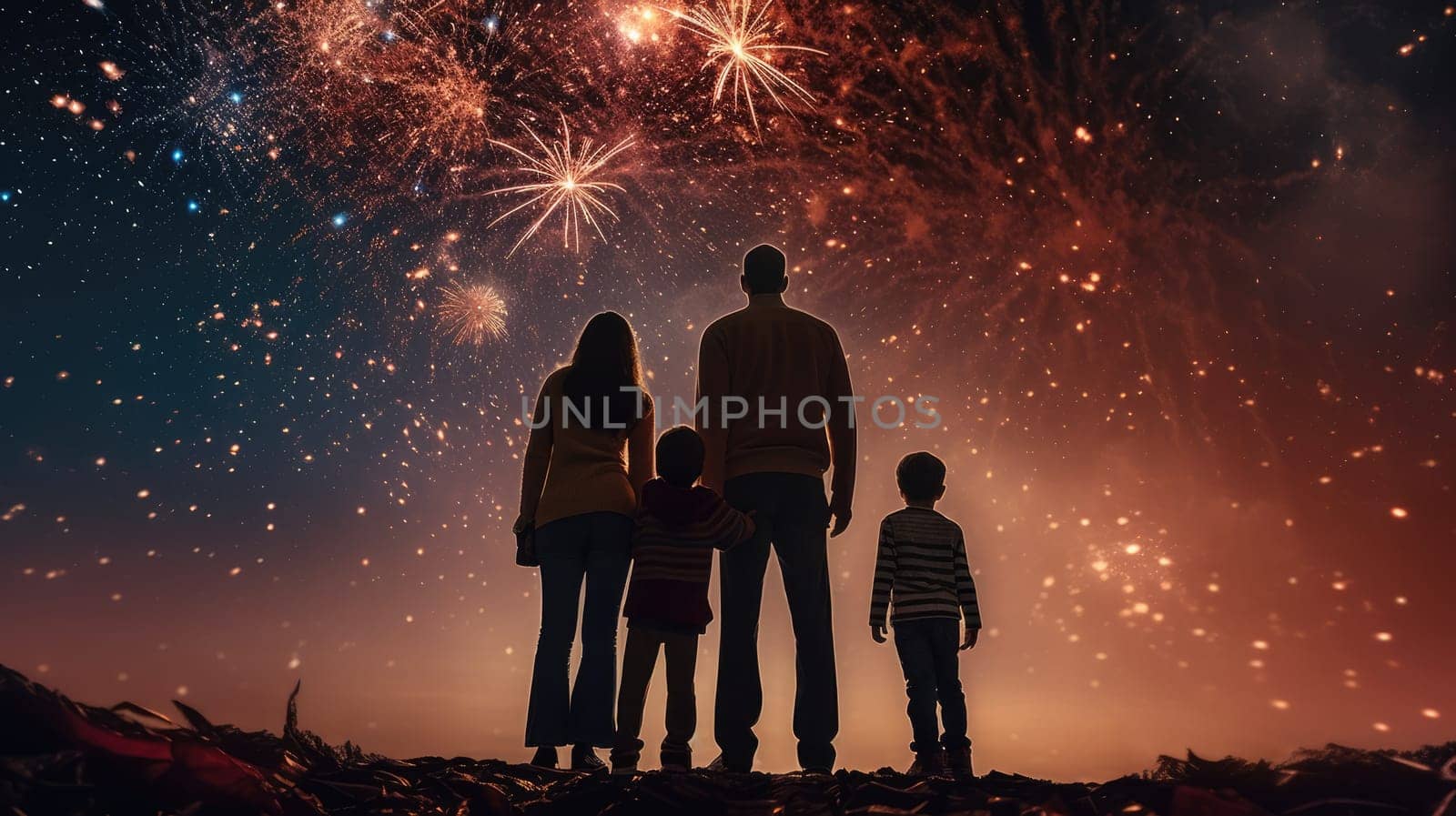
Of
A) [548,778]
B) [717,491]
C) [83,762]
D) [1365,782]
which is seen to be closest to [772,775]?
[548,778]

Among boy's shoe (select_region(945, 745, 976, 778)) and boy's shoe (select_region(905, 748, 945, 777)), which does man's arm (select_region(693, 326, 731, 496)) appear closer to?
boy's shoe (select_region(905, 748, 945, 777))

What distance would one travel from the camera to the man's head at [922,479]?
603 cm

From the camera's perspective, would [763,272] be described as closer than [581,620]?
No

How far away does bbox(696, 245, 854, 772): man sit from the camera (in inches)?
193

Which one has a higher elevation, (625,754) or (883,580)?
(883,580)

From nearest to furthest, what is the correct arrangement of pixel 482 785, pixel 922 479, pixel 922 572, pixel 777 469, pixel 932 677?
pixel 482 785 < pixel 777 469 < pixel 932 677 < pixel 922 572 < pixel 922 479

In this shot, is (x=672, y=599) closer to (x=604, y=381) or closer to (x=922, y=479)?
(x=604, y=381)

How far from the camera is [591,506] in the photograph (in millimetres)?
5156

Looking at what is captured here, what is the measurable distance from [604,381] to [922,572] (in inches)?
95.0

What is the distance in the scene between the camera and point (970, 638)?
5.74 metres

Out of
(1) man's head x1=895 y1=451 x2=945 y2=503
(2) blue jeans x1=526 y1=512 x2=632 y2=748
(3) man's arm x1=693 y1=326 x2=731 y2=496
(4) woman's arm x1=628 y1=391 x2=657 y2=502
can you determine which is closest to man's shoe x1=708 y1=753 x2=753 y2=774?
(2) blue jeans x1=526 y1=512 x2=632 y2=748

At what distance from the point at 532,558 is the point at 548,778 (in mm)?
1630

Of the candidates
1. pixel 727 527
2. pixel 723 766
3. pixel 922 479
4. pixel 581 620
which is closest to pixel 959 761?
pixel 723 766

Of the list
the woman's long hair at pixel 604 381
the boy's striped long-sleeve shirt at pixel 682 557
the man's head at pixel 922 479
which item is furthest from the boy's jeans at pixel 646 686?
the man's head at pixel 922 479
